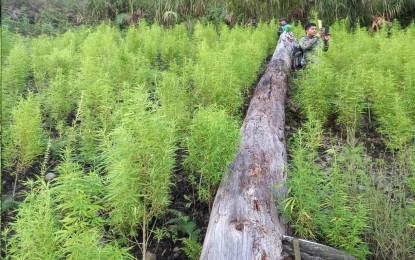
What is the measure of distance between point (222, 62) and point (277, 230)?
303 cm

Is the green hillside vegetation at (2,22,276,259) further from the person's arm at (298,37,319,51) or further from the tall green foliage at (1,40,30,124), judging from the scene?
the person's arm at (298,37,319,51)

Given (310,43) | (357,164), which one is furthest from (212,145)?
(310,43)

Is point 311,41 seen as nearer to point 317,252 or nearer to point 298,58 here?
point 298,58

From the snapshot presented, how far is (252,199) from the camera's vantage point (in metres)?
2.68

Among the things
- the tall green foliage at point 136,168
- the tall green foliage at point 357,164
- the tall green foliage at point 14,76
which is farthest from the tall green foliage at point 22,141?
the tall green foliage at point 357,164

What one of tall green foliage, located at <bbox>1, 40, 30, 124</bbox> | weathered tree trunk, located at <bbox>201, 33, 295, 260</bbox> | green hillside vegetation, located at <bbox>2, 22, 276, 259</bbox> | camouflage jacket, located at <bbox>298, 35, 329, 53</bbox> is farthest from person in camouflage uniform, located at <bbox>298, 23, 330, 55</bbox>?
tall green foliage, located at <bbox>1, 40, 30, 124</bbox>

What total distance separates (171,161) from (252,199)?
0.68 m

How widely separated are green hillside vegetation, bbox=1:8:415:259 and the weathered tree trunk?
143 millimetres

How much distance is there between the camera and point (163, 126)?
8.51 feet

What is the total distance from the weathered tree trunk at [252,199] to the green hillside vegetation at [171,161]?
14 cm

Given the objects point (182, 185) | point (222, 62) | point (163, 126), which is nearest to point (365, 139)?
point (222, 62)

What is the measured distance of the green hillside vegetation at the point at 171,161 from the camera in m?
2.10

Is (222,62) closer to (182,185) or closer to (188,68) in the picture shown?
(188,68)

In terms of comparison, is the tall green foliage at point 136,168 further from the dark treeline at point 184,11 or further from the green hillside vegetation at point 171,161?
the dark treeline at point 184,11
